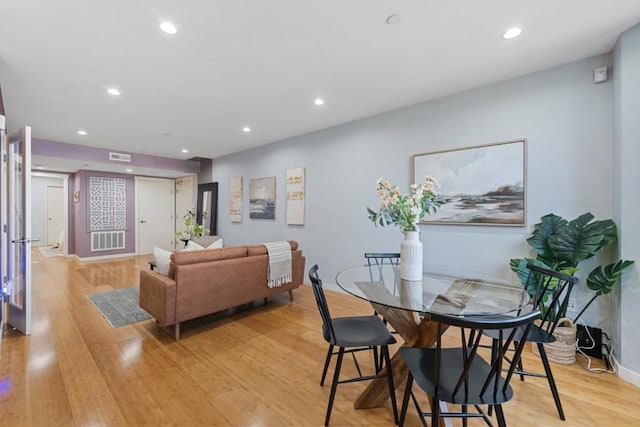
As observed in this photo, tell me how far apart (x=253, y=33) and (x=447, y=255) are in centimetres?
296

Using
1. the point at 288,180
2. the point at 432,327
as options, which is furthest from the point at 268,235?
the point at 432,327

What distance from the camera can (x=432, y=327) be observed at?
162cm

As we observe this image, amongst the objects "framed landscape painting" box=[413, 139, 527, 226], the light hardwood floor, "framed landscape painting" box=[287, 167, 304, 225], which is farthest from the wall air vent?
"framed landscape painting" box=[413, 139, 527, 226]

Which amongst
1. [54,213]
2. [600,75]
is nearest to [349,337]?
[600,75]

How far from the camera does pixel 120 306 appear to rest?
3.56 m

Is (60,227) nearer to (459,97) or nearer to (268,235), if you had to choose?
(268,235)

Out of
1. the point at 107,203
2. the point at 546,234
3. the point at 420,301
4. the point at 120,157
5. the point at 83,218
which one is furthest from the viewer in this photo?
the point at 107,203

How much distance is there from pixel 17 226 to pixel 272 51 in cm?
322

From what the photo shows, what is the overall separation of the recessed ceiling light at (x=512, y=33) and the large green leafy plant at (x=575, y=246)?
5.14 feet

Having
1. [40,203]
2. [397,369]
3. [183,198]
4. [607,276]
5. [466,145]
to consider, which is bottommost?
[397,369]

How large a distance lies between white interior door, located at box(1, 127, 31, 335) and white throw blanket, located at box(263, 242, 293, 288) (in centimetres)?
236

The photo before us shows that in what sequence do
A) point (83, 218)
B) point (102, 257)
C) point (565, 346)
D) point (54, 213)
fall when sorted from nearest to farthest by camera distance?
point (565, 346) < point (83, 218) < point (102, 257) < point (54, 213)

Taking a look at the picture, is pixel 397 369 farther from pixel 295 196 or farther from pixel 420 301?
pixel 295 196

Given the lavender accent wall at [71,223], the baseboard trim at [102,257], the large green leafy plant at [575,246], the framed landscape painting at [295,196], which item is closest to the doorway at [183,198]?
the baseboard trim at [102,257]
